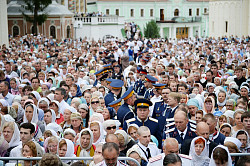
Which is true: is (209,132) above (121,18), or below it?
below

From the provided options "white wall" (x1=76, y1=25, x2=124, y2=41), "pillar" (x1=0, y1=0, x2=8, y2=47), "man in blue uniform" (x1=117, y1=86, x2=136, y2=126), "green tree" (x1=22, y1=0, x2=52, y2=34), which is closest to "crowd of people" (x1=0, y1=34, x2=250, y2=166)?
"man in blue uniform" (x1=117, y1=86, x2=136, y2=126)

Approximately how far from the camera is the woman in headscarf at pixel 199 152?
5978 mm

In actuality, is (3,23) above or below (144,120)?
above

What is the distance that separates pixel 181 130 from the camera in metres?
7.00

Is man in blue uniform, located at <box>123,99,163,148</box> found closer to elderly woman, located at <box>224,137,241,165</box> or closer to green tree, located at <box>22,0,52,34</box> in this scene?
elderly woman, located at <box>224,137,241,165</box>

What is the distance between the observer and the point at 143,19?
80000 millimetres

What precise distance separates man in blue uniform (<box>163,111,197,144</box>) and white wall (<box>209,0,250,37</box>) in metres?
39.0

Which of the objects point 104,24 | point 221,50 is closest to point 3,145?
point 221,50

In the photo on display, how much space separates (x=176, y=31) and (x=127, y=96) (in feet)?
243

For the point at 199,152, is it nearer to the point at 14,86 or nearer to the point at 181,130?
the point at 181,130

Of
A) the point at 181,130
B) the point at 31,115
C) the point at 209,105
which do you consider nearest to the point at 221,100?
the point at 209,105

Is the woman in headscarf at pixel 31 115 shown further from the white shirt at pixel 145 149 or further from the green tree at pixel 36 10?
the green tree at pixel 36 10

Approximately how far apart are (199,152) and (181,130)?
102 cm

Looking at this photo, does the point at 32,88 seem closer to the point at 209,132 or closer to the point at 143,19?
the point at 209,132
